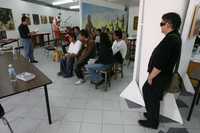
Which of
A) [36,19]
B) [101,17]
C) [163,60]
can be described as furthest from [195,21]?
[36,19]

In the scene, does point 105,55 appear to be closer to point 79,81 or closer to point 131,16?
point 79,81

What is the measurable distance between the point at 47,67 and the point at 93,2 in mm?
3724

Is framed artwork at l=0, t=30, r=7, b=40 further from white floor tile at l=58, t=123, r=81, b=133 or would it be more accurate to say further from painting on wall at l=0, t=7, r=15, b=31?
white floor tile at l=58, t=123, r=81, b=133

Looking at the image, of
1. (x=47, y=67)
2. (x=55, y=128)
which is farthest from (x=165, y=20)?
(x=47, y=67)

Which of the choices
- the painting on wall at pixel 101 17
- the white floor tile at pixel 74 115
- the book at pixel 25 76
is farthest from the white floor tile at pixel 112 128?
the painting on wall at pixel 101 17

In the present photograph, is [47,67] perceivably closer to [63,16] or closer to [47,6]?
[47,6]

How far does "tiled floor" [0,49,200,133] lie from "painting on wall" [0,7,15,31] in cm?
523

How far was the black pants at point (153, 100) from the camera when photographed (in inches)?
71.8

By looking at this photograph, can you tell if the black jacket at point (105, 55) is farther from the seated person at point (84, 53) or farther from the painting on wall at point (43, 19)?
the painting on wall at point (43, 19)

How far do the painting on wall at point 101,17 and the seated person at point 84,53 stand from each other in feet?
9.13

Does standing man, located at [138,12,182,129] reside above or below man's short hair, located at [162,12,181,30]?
below

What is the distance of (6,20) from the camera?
22.4 feet

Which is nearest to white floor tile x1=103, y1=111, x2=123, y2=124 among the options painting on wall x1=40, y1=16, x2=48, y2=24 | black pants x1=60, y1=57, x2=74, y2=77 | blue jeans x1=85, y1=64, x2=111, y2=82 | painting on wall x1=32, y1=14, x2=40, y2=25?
blue jeans x1=85, y1=64, x2=111, y2=82

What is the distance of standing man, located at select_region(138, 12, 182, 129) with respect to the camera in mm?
1556
